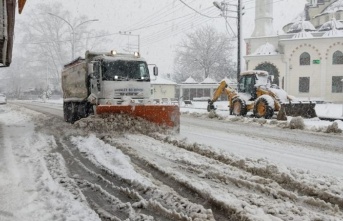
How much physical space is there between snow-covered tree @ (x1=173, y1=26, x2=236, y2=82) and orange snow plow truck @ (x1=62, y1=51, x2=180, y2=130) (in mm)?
53735

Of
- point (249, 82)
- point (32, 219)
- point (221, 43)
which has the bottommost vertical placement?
point (32, 219)

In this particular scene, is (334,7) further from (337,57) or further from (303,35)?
(337,57)

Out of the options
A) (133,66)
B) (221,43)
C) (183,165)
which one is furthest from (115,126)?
(221,43)

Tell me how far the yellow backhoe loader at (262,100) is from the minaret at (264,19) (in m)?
29.2

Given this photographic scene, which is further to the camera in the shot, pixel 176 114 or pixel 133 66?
pixel 133 66

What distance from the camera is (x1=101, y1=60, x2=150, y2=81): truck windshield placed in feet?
40.0

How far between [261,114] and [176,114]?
6683 millimetres

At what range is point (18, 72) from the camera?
80625mm

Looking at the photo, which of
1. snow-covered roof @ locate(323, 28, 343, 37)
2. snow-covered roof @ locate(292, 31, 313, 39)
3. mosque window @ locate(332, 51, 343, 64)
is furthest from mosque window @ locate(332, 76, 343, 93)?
snow-covered roof @ locate(292, 31, 313, 39)

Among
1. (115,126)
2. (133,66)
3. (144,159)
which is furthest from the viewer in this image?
(133,66)

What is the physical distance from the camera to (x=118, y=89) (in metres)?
12.1

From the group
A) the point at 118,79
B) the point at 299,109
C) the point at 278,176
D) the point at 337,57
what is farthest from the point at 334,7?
the point at 278,176

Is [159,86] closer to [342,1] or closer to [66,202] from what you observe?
[342,1]

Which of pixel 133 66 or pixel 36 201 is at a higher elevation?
pixel 133 66
